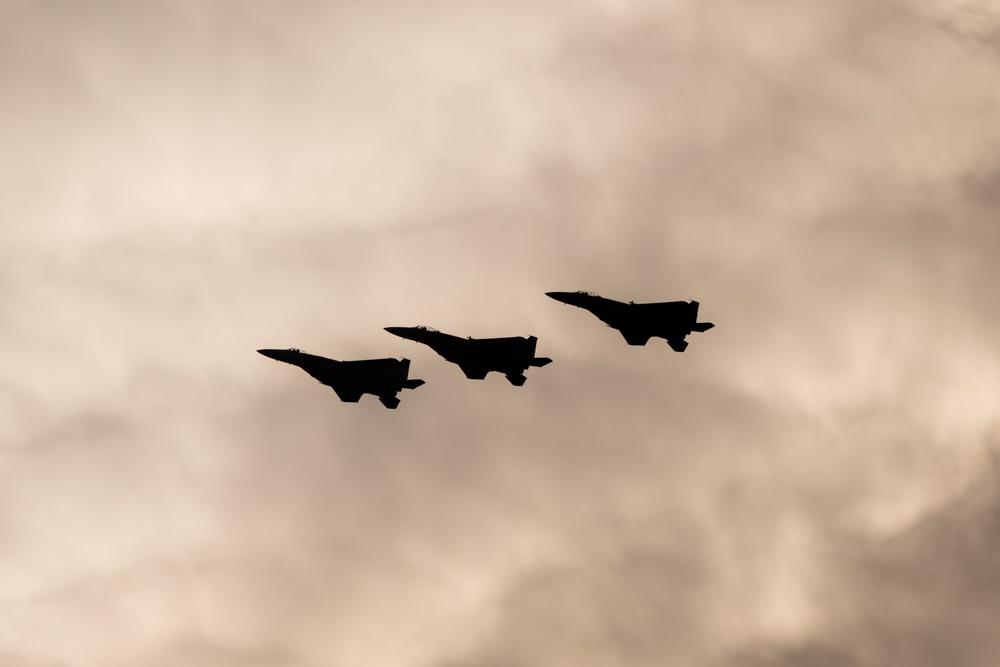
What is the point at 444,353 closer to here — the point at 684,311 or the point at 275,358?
the point at 275,358

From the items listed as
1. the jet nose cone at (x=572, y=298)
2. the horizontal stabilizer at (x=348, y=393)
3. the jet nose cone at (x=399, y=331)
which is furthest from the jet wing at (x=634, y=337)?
the horizontal stabilizer at (x=348, y=393)

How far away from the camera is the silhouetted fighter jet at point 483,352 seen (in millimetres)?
121438

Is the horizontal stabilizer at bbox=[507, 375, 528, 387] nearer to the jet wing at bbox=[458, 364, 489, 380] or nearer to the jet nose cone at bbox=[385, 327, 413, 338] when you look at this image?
the jet wing at bbox=[458, 364, 489, 380]

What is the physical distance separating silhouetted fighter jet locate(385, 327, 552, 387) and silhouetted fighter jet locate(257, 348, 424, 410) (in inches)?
202

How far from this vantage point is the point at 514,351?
4779 inches

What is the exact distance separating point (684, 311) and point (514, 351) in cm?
2223

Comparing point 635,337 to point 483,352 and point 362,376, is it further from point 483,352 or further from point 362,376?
point 362,376

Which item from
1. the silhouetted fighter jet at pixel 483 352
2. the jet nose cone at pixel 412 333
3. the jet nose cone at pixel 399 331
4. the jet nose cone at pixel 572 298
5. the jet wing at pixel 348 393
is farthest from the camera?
the jet nose cone at pixel 572 298

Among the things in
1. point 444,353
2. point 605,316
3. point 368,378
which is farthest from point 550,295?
point 368,378

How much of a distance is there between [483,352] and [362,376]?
1584 centimetres

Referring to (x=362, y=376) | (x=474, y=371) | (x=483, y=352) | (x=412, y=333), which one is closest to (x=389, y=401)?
(x=362, y=376)

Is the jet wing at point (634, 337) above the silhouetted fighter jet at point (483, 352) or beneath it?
above

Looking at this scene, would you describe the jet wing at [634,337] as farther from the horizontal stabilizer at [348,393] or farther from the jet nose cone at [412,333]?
the horizontal stabilizer at [348,393]

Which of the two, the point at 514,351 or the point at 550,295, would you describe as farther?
the point at 550,295
